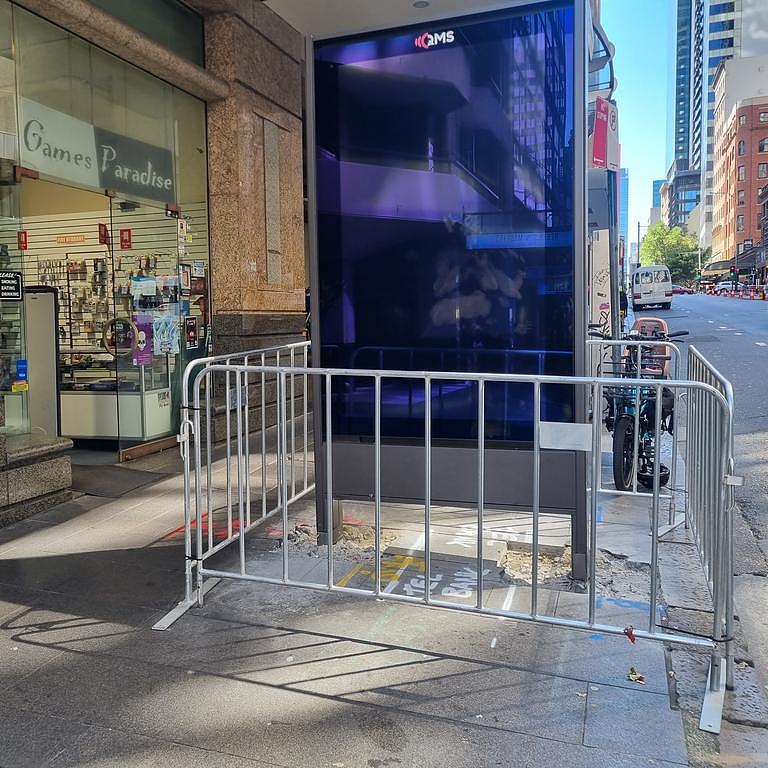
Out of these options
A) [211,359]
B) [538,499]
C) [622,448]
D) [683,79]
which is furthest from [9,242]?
[683,79]

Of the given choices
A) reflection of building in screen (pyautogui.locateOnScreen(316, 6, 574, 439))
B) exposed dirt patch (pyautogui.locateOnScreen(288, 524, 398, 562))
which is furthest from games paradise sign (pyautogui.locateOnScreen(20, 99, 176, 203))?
exposed dirt patch (pyautogui.locateOnScreen(288, 524, 398, 562))

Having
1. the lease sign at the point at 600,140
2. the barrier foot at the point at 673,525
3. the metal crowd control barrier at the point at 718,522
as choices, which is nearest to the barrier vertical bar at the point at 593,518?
the metal crowd control barrier at the point at 718,522

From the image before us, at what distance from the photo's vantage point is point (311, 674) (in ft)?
10.6

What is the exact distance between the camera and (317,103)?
4.66 m

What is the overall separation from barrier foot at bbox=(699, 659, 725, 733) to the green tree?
124679 mm

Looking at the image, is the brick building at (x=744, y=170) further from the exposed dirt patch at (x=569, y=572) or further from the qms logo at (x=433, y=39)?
the qms logo at (x=433, y=39)

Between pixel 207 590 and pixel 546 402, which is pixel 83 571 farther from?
pixel 546 402

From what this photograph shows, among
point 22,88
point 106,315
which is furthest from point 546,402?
point 106,315

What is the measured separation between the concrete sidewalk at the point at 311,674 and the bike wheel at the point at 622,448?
→ 1.68m

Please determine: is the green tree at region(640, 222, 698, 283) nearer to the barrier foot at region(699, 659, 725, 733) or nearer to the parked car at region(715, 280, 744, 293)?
the parked car at region(715, 280, 744, 293)

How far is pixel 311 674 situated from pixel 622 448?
3.99m

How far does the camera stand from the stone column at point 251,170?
336 inches

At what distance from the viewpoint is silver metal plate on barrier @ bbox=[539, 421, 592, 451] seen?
353 cm

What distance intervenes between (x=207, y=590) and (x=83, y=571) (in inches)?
34.8
